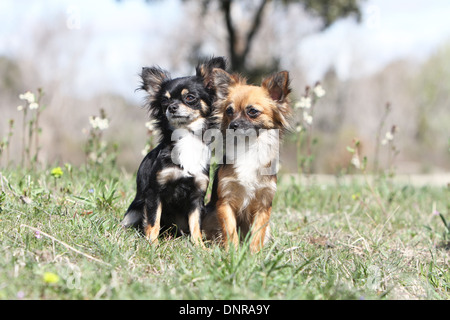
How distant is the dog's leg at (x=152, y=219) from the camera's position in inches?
135

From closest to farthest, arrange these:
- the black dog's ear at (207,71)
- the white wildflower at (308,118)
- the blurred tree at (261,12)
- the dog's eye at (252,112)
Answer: the dog's eye at (252,112), the black dog's ear at (207,71), the white wildflower at (308,118), the blurred tree at (261,12)

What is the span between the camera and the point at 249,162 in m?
3.50

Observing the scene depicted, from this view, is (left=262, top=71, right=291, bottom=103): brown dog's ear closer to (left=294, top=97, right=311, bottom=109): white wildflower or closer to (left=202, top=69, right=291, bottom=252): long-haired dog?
(left=202, top=69, right=291, bottom=252): long-haired dog

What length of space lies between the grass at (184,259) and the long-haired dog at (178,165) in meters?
0.25

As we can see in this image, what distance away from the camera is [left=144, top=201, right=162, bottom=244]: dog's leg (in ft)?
11.2

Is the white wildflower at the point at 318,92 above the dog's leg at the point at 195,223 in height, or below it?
above

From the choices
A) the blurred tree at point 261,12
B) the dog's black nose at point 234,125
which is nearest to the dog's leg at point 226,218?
the dog's black nose at point 234,125

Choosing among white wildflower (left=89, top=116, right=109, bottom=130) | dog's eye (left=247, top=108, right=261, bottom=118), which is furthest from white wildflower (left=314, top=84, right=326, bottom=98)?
white wildflower (left=89, top=116, right=109, bottom=130)

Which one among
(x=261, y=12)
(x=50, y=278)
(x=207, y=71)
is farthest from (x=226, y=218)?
(x=261, y=12)

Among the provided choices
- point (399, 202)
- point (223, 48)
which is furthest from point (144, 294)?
point (223, 48)

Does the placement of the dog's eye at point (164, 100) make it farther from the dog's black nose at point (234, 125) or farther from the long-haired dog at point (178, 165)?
the dog's black nose at point (234, 125)
